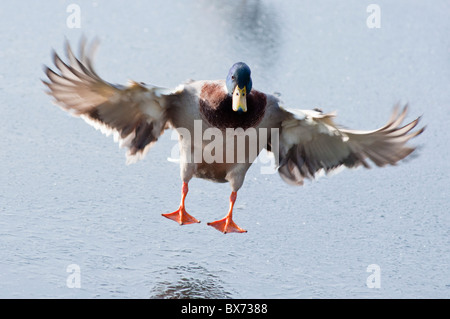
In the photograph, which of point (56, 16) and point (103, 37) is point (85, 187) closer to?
point (103, 37)

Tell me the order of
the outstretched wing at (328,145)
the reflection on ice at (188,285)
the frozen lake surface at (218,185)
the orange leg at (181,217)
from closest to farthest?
the reflection on ice at (188,285), the frozen lake surface at (218,185), the outstretched wing at (328,145), the orange leg at (181,217)

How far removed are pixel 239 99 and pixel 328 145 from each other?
0.79 m

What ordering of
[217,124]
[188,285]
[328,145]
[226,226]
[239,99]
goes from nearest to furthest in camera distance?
[188,285] < [239,99] < [217,124] < [226,226] < [328,145]

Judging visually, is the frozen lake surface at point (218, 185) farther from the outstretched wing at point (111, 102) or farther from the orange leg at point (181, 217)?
the outstretched wing at point (111, 102)

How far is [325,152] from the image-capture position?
498cm

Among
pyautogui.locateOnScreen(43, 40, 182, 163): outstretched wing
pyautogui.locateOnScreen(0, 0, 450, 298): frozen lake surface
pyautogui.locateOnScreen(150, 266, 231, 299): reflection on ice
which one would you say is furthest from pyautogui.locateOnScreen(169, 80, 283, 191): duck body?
pyautogui.locateOnScreen(150, 266, 231, 299): reflection on ice

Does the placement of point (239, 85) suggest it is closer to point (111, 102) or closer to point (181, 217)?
point (111, 102)

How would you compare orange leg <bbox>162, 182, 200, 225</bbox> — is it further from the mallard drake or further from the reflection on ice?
the reflection on ice

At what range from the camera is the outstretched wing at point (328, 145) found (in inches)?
182

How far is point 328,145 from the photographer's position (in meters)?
4.91

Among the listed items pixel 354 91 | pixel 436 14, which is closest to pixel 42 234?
pixel 354 91

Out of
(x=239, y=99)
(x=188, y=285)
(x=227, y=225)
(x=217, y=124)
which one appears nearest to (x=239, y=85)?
(x=239, y=99)

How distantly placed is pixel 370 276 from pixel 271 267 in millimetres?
512

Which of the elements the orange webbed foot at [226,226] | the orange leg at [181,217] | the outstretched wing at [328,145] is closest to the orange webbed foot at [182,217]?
the orange leg at [181,217]
